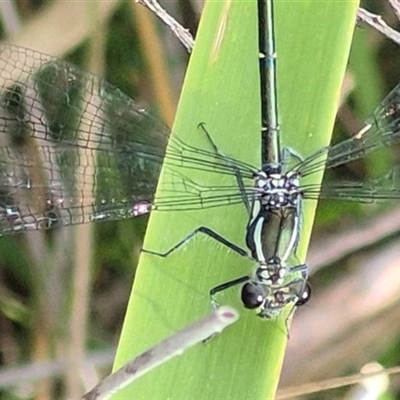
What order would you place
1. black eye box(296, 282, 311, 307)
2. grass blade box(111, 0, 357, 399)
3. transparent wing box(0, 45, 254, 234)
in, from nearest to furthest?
1. grass blade box(111, 0, 357, 399)
2. black eye box(296, 282, 311, 307)
3. transparent wing box(0, 45, 254, 234)

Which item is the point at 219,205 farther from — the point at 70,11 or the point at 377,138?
the point at 70,11

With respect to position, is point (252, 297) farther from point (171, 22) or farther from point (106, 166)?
point (171, 22)

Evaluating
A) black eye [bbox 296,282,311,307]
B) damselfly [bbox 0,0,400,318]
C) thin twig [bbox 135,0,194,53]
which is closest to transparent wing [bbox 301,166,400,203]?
damselfly [bbox 0,0,400,318]

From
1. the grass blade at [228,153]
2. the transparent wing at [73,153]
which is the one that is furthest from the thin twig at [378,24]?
the transparent wing at [73,153]

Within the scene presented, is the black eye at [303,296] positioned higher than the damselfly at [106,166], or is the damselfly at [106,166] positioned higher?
the damselfly at [106,166]

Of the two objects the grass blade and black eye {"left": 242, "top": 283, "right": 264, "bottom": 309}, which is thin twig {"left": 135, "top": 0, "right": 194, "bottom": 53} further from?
black eye {"left": 242, "top": 283, "right": 264, "bottom": 309}

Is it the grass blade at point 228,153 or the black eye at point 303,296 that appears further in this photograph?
the black eye at point 303,296

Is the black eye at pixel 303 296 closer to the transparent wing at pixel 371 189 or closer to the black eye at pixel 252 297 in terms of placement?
the black eye at pixel 252 297

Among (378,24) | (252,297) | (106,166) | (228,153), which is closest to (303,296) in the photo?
(252,297)
